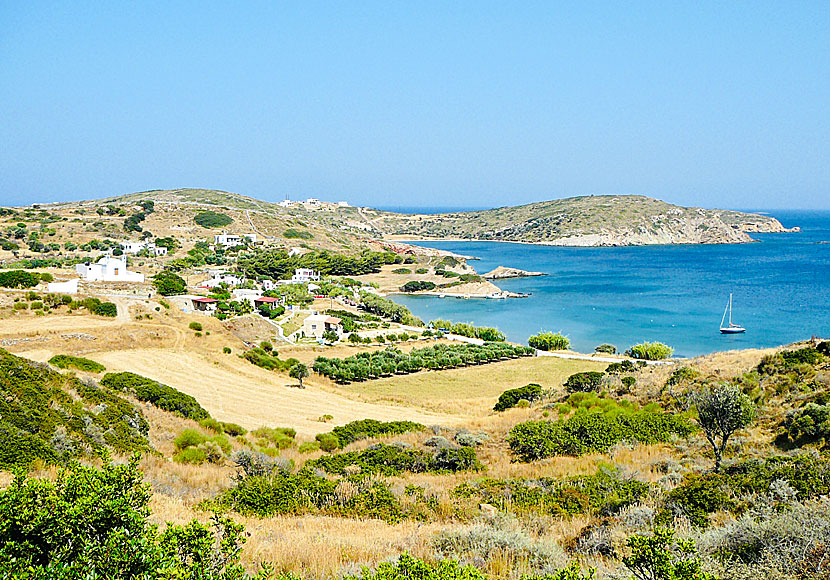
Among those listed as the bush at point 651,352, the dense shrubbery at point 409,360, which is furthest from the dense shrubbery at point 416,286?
the bush at point 651,352

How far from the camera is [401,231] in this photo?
187m

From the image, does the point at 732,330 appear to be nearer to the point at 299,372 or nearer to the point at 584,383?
the point at 584,383

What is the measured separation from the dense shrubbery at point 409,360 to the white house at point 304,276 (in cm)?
3311

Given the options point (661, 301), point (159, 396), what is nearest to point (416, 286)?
point (661, 301)

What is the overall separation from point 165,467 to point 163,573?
784 cm

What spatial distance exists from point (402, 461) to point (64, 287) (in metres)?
33.1

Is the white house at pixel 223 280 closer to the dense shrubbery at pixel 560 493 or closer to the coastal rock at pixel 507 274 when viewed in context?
the coastal rock at pixel 507 274

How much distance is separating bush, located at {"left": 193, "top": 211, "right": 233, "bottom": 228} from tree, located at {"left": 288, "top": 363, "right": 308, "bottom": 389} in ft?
238

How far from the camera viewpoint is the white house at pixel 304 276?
69.7 metres

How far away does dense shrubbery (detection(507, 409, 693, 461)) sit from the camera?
12.4m

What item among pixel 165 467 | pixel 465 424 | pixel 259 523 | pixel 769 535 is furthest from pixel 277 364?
pixel 769 535

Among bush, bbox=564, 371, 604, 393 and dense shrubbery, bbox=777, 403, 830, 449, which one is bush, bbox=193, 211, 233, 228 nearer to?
bush, bbox=564, 371, 604, 393

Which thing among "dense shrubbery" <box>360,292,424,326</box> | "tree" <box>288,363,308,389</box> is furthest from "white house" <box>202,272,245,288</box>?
"tree" <box>288,363,308,389</box>

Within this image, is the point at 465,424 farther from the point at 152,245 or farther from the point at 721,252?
the point at 721,252
